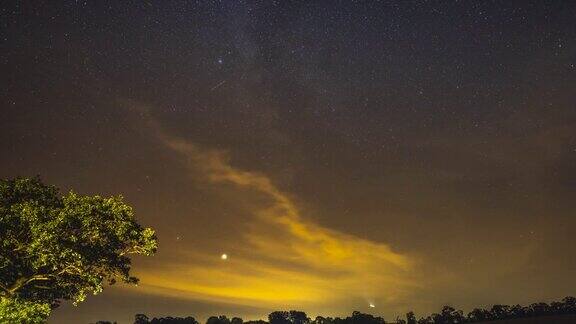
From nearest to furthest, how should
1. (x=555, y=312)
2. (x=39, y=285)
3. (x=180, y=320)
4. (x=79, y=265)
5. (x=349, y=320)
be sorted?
(x=79, y=265)
(x=39, y=285)
(x=555, y=312)
(x=349, y=320)
(x=180, y=320)

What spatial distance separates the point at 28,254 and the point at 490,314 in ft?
358

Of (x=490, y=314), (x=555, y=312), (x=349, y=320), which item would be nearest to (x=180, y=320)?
(x=349, y=320)

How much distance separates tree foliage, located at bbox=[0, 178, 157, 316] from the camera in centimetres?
2809

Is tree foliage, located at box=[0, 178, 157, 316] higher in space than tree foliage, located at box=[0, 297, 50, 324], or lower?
higher

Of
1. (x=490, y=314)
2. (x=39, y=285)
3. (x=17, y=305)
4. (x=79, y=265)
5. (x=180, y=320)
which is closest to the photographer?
(x=17, y=305)

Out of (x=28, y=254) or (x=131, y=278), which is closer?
(x=28, y=254)

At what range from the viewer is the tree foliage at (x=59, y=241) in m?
28.1

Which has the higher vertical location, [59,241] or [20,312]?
[59,241]

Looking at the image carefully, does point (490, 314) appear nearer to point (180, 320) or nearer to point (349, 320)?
point (349, 320)

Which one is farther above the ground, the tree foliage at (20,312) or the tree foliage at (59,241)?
the tree foliage at (59,241)

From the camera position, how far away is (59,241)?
94.0ft

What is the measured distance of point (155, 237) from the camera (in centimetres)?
3256

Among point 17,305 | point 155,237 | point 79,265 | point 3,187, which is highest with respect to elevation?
point 3,187

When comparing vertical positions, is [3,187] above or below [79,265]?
above
